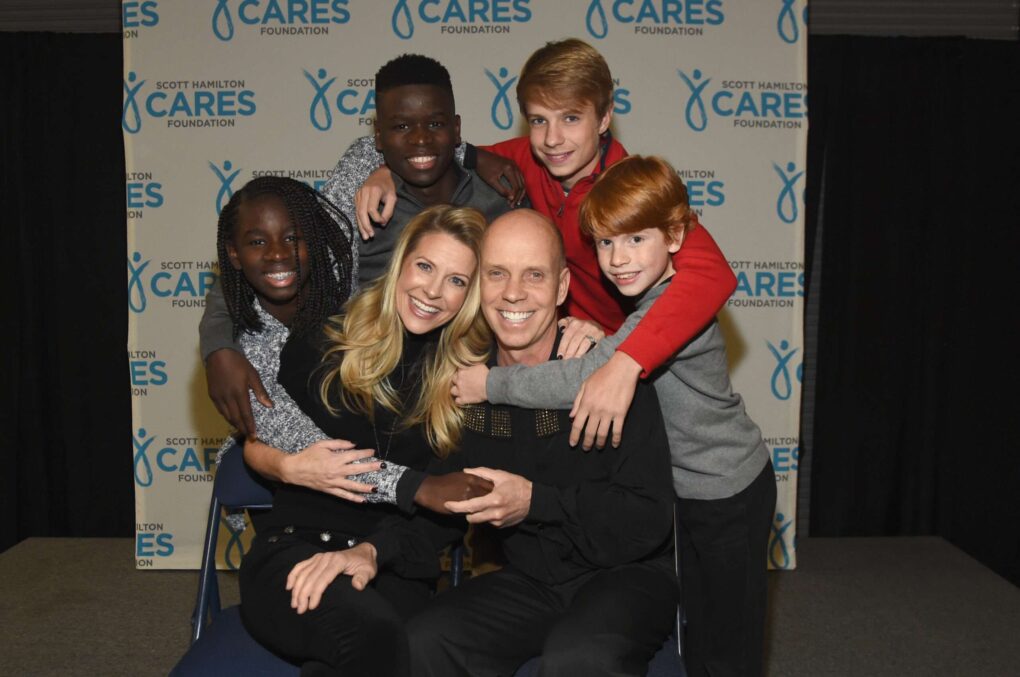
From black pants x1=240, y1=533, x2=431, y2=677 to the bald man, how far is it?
0.10m

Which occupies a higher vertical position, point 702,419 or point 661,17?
point 661,17

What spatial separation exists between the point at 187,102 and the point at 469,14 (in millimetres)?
1397

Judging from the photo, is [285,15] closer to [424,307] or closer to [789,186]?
[424,307]

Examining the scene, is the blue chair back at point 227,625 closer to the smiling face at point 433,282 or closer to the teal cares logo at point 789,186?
the smiling face at point 433,282

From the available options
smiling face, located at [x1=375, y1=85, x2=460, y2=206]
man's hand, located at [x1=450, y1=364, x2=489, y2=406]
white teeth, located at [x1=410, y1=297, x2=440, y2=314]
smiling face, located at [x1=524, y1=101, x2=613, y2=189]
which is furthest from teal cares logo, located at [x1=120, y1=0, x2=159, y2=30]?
man's hand, located at [x1=450, y1=364, x2=489, y2=406]

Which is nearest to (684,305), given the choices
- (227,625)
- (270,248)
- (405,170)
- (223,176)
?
(405,170)

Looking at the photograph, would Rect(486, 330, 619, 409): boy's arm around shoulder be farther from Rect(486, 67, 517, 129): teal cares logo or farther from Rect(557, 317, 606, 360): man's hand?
Rect(486, 67, 517, 129): teal cares logo

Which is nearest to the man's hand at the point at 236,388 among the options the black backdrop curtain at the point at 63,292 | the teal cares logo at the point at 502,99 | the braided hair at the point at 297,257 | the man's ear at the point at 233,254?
the braided hair at the point at 297,257

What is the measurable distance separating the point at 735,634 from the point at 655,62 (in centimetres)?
269

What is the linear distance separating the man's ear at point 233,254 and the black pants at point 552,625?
1.06 metres

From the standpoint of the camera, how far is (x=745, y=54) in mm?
4020

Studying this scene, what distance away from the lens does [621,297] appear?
2.70 m

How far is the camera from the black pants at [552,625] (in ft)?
6.27

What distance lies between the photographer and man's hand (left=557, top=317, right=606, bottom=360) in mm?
2277
